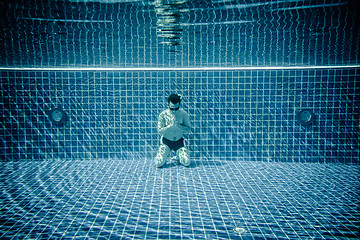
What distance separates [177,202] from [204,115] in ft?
6.40

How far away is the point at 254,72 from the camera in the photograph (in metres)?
3.80

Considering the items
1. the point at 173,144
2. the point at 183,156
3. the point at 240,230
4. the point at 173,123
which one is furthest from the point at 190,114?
the point at 240,230

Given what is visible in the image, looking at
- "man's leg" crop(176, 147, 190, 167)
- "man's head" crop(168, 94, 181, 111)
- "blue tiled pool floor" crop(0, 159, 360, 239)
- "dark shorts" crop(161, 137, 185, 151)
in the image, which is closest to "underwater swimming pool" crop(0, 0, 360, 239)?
"blue tiled pool floor" crop(0, 159, 360, 239)

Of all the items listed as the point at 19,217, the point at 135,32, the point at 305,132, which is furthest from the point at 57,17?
the point at 305,132

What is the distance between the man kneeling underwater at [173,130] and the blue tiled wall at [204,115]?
1.27ft

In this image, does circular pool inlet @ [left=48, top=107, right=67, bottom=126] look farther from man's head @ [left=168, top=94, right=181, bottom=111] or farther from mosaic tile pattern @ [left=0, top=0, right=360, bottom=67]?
man's head @ [left=168, top=94, right=181, bottom=111]

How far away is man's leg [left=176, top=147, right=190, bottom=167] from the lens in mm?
3338

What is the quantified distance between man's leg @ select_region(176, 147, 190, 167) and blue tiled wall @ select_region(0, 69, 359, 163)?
16.2 inches

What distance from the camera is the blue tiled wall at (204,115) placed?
3.80m

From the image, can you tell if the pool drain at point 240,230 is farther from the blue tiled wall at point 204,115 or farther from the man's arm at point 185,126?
the blue tiled wall at point 204,115

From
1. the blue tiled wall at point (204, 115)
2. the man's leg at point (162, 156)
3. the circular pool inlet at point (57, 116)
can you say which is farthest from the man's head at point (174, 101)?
the circular pool inlet at point (57, 116)

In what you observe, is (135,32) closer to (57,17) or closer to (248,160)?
(57,17)

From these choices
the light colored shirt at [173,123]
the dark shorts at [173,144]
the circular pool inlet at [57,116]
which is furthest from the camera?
the circular pool inlet at [57,116]

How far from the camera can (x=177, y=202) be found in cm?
220
